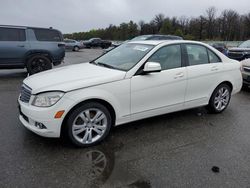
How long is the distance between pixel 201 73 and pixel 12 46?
6792 millimetres

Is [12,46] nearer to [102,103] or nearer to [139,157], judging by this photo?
[102,103]

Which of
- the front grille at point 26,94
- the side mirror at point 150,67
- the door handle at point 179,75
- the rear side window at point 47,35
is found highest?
the rear side window at point 47,35

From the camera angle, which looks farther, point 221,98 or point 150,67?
point 221,98

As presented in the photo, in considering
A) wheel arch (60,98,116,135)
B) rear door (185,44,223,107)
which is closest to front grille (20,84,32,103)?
wheel arch (60,98,116,135)

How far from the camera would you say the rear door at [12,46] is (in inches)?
315

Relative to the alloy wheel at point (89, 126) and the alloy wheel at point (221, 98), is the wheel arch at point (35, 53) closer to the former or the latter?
the alloy wheel at point (89, 126)

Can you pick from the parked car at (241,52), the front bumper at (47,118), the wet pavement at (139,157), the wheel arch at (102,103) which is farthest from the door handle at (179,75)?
the parked car at (241,52)

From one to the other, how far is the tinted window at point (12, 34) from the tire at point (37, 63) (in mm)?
803

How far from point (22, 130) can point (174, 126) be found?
106 inches

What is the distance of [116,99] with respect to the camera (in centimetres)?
339

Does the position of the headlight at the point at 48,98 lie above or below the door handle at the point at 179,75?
below

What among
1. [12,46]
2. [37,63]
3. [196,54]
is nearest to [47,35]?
[37,63]

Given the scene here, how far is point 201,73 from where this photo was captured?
14.3ft

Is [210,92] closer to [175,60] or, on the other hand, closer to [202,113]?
[202,113]
